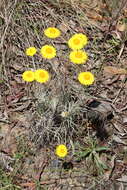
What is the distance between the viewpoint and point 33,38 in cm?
342

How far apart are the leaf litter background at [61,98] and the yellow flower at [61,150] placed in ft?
0.29

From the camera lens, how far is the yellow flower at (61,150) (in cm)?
270

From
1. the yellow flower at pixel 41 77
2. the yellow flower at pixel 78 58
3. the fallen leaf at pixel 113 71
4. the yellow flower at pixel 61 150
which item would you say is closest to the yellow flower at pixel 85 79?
the yellow flower at pixel 78 58

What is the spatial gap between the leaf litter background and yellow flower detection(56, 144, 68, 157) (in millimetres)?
89

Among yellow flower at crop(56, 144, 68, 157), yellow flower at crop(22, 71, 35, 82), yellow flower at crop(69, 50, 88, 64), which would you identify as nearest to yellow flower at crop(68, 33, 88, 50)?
yellow flower at crop(69, 50, 88, 64)

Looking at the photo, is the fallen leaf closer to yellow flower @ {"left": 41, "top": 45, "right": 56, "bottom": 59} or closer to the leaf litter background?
the leaf litter background

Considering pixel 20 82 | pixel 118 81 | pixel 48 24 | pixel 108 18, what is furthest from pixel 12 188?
pixel 108 18

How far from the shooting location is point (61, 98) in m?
2.90

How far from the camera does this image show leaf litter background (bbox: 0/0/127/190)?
9.10 ft

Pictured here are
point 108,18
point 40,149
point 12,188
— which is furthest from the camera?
point 108,18

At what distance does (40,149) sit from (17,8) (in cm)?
125

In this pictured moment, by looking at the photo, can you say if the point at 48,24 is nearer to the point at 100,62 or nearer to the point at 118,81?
the point at 100,62

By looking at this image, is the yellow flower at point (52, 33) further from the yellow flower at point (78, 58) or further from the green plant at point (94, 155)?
the green plant at point (94, 155)

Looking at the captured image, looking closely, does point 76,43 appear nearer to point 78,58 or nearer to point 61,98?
point 78,58
